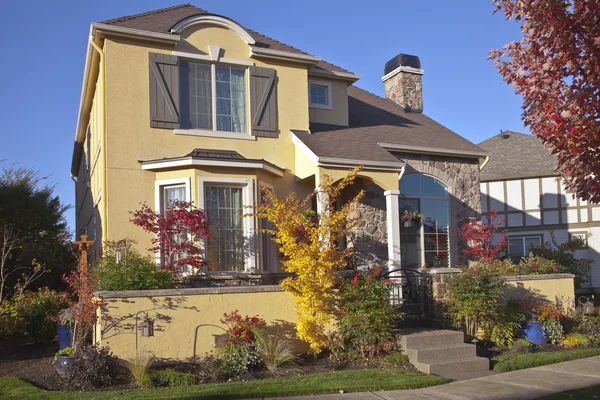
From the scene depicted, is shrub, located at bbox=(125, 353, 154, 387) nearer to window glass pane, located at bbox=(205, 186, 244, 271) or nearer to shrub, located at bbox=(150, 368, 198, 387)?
shrub, located at bbox=(150, 368, 198, 387)

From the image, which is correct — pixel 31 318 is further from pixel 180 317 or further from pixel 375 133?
pixel 375 133

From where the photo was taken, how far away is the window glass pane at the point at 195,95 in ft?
39.7

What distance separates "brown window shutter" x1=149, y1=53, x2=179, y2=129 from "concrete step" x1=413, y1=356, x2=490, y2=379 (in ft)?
22.1

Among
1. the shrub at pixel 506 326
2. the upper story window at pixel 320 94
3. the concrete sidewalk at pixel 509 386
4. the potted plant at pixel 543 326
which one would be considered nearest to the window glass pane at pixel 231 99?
the upper story window at pixel 320 94

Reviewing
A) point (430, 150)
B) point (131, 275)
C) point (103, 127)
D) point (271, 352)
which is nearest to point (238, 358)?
point (271, 352)

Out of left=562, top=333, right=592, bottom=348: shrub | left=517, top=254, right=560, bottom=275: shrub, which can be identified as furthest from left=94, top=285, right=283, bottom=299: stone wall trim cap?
left=517, top=254, right=560, bottom=275: shrub

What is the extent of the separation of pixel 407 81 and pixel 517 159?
10.7 meters

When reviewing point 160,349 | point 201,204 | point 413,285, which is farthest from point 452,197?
point 160,349

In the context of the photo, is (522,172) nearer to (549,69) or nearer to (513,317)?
(513,317)

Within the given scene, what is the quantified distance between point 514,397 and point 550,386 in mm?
928

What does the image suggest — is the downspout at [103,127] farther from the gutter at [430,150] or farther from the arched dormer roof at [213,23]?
the gutter at [430,150]

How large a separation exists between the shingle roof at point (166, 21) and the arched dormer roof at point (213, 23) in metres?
0.20

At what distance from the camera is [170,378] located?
8.10 meters

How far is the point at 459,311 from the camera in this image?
427 inches
